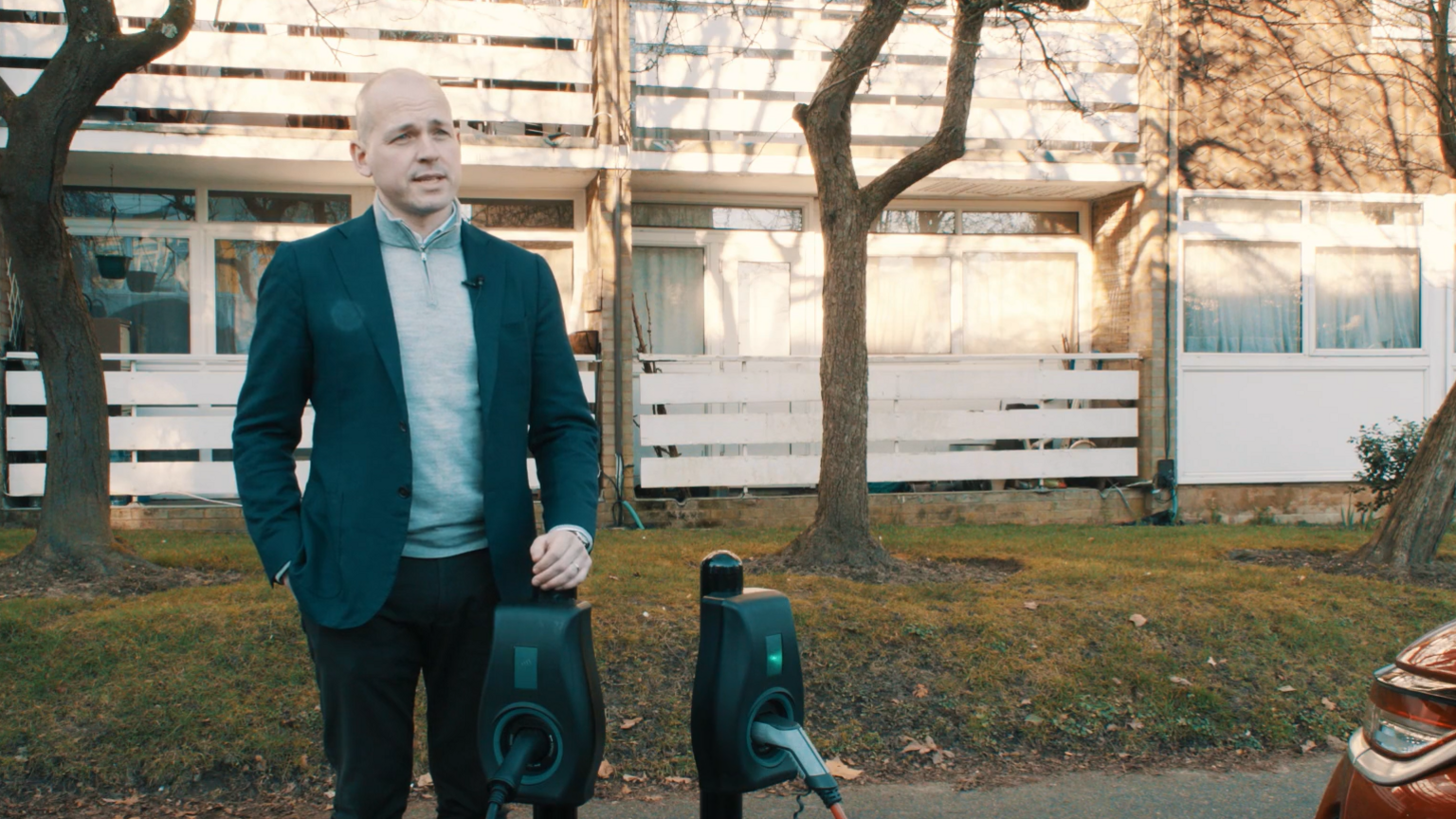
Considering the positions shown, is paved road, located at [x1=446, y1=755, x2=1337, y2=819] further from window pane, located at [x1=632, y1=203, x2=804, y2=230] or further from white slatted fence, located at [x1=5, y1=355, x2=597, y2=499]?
window pane, located at [x1=632, y1=203, x2=804, y2=230]

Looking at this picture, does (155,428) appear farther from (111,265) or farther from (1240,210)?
(1240,210)

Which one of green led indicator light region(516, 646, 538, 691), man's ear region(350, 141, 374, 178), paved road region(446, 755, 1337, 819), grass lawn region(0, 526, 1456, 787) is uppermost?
man's ear region(350, 141, 374, 178)

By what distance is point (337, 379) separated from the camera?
2355 mm

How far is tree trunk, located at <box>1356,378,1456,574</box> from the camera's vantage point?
301 inches

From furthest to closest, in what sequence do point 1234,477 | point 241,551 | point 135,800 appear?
1. point 1234,477
2. point 241,551
3. point 135,800

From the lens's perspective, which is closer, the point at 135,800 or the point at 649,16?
the point at 135,800

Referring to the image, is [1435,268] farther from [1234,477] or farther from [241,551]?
[241,551]

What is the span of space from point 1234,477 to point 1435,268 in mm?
3275

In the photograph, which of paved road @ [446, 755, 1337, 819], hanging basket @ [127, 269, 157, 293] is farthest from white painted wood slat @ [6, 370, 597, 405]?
paved road @ [446, 755, 1337, 819]

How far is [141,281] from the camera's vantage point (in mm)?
11164

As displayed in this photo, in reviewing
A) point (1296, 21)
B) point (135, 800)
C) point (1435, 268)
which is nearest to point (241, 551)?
point (135, 800)

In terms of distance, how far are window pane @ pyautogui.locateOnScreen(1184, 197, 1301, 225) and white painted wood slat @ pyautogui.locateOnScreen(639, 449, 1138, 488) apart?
8.40 feet

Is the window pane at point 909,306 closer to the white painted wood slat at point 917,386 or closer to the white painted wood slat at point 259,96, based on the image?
the white painted wood slat at point 917,386

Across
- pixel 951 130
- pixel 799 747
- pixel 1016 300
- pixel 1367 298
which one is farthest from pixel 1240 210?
pixel 799 747
